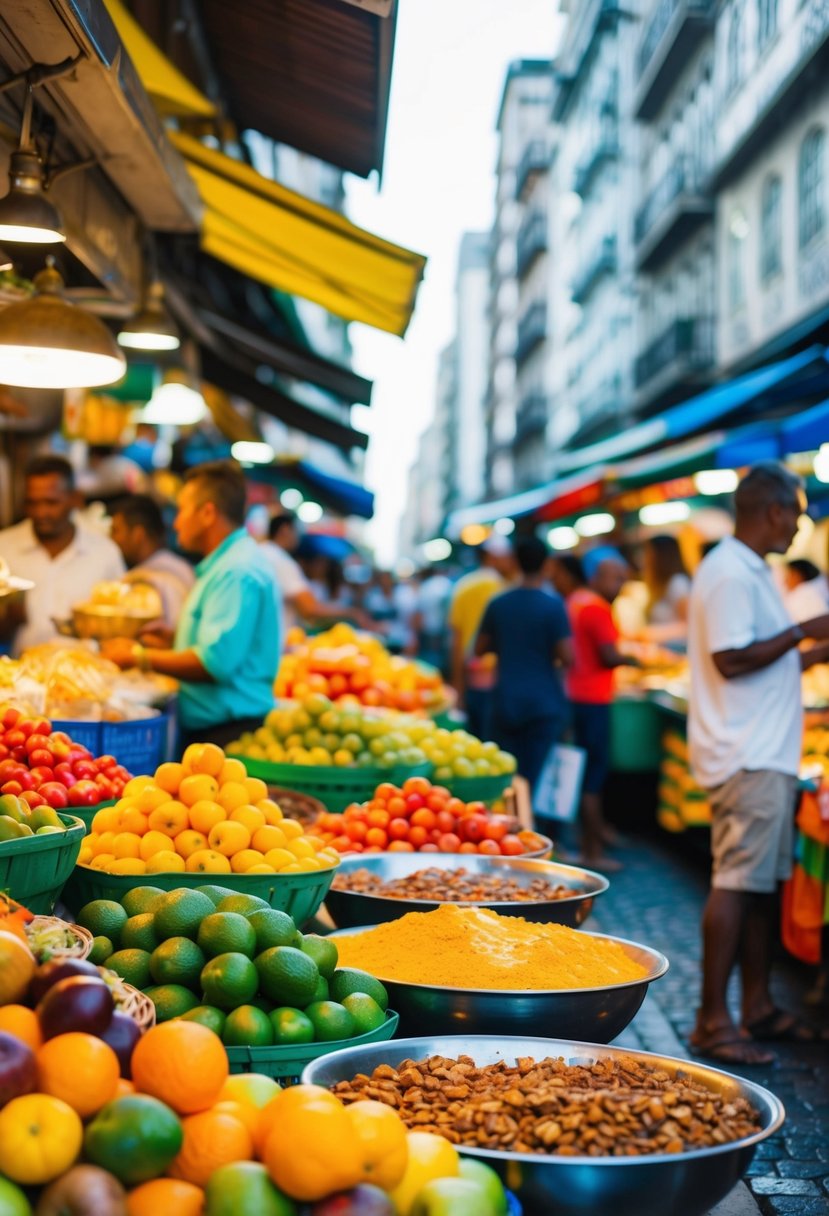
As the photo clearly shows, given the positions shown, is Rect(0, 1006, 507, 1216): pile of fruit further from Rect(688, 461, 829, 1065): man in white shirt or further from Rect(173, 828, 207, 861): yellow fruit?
Rect(688, 461, 829, 1065): man in white shirt

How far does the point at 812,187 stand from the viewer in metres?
19.3

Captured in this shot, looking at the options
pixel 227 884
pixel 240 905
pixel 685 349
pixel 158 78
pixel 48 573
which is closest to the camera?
pixel 240 905

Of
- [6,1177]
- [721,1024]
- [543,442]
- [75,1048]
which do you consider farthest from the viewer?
[543,442]

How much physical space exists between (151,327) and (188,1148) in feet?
18.0

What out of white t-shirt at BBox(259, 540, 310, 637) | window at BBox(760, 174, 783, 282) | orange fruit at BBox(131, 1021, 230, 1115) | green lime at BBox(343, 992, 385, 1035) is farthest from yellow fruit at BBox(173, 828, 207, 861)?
window at BBox(760, 174, 783, 282)

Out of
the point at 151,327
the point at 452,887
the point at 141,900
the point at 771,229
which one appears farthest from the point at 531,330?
the point at 141,900

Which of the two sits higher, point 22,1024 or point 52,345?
point 52,345

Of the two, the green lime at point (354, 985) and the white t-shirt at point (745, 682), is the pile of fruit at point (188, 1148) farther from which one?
the white t-shirt at point (745, 682)

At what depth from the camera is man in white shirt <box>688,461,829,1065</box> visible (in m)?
5.26

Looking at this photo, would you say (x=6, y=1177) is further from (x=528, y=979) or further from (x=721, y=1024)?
(x=721, y=1024)

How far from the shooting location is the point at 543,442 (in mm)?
56344

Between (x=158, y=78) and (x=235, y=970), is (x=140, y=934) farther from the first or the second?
(x=158, y=78)

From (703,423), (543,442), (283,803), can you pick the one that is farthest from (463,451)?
(283,803)

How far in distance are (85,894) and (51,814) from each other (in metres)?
0.42
